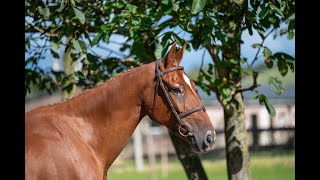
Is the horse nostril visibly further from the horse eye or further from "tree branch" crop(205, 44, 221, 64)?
"tree branch" crop(205, 44, 221, 64)

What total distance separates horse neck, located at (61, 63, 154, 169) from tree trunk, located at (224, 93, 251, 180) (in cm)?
278

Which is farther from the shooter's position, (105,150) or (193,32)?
(193,32)

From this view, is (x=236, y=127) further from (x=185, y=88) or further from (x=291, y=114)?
(x=291, y=114)

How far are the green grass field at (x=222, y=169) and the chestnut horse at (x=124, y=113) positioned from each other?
9103 mm

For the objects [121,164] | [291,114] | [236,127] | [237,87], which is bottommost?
[121,164]

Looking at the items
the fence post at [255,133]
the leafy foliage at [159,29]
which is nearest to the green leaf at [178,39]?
the leafy foliage at [159,29]

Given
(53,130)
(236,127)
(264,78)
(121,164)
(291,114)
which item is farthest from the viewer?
(121,164)

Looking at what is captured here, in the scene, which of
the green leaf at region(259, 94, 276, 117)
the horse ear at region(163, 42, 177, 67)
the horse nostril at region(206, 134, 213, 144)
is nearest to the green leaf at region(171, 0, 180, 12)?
the horse ear at region(163, 42, 177, 67)

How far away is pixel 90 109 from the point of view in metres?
3.82

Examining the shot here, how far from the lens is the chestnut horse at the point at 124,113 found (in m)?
3.73
